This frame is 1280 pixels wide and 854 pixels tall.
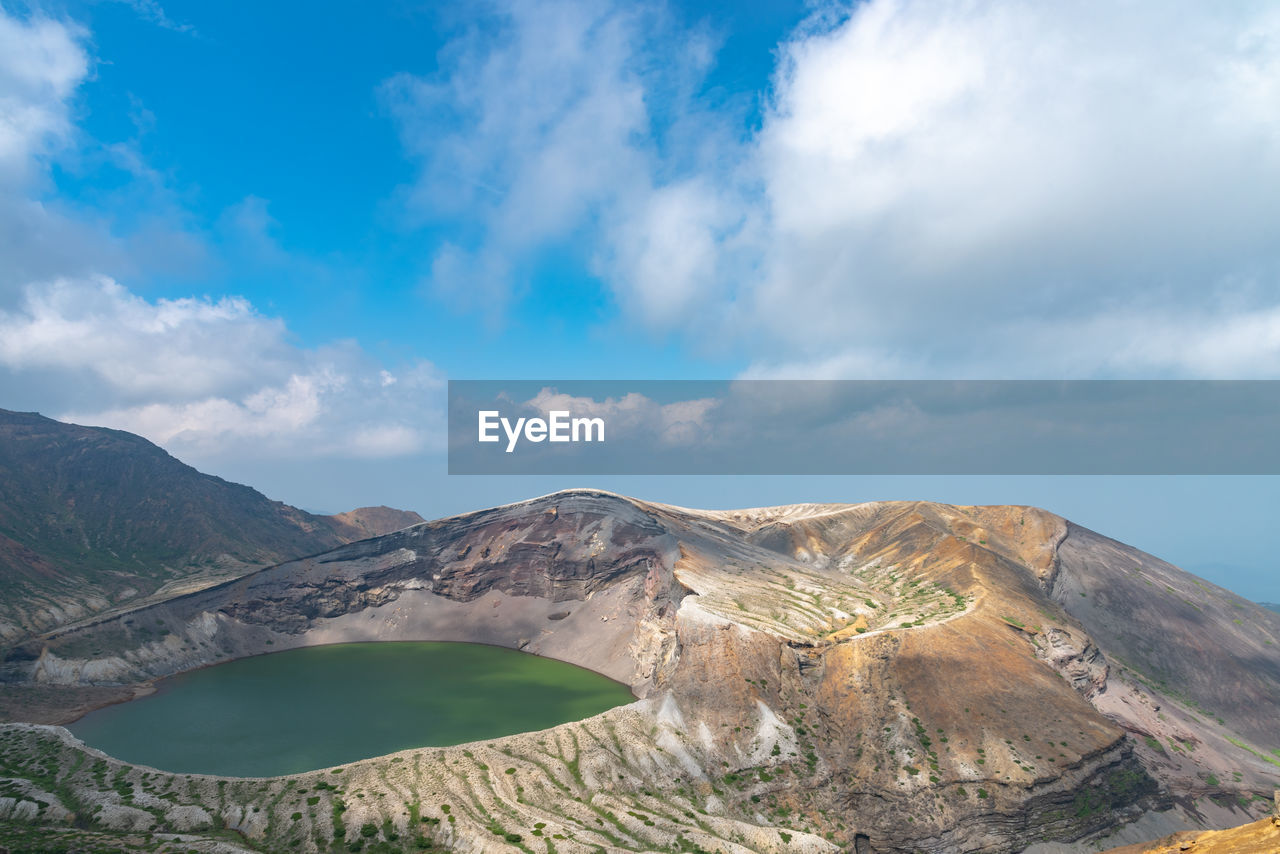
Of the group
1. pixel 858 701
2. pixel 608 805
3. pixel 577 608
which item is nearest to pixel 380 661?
pixel 577 608

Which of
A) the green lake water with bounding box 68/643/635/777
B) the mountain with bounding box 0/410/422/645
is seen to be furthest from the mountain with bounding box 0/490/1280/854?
the mountain with bounding box 0/410/422/645

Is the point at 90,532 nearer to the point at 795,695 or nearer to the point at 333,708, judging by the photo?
the point at 333,708

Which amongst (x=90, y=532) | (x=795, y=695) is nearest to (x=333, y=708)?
(x=795, y=695)

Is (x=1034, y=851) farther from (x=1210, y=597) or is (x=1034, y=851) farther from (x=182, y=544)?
(x=182, y=544)

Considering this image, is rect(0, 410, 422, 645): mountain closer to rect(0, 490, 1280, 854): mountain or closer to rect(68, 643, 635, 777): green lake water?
rect(0, 490, 1280, 854): mountain

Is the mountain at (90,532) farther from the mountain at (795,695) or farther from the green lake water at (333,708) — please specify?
the green lake water at (333,708)
